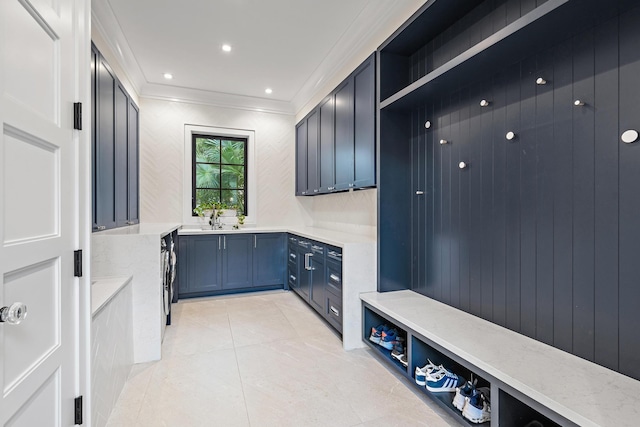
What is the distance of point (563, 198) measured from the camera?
61.9 inches

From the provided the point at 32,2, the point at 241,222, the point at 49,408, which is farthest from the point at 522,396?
the point at 241,222

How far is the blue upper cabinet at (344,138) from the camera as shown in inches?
109

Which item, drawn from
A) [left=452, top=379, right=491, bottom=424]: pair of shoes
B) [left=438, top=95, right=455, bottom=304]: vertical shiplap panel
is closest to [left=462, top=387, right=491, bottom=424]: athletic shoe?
[left=452, top=379, right=491, bottom=424]: pair of shoes

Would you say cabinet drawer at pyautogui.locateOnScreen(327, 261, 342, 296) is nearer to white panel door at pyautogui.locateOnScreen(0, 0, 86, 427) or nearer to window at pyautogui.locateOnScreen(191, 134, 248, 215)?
white panel door at pyautogui.locateOnScreen(0, 0, 86, 427)

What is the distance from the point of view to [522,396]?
130cm

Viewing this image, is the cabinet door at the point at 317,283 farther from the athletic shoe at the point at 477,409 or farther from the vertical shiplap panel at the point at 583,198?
the vertical shiplap panel at the point at 583,198

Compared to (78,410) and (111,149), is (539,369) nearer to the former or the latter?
(78,410)

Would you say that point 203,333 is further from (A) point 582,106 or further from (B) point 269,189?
(A) point 582,106

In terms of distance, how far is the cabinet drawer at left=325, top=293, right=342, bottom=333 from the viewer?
2801mm

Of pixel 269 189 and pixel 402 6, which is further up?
pixel 402 6

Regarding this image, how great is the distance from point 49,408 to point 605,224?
2374 mm

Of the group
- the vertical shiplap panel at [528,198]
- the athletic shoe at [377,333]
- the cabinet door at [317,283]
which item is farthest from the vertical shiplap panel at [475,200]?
the cabinet door at [317,283]

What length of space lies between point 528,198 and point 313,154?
2.86 metres

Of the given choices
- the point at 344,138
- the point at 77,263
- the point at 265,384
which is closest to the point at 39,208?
the point at 77,263
